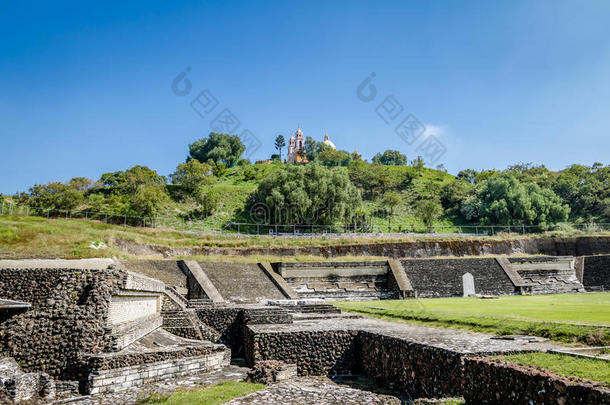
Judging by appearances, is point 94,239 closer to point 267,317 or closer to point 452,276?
point 267,317

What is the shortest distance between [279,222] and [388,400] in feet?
131

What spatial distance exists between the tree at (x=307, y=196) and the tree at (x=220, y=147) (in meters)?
41.0

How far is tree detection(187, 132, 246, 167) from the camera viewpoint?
296 feet

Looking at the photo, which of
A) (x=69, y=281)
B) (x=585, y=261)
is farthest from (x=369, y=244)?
(x=69, y=281)

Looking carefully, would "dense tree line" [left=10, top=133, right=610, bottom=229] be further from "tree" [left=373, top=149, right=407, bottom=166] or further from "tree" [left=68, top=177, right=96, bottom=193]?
"tree" [left=373, top=149, right=407, bottom=166]

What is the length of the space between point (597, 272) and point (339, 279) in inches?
786

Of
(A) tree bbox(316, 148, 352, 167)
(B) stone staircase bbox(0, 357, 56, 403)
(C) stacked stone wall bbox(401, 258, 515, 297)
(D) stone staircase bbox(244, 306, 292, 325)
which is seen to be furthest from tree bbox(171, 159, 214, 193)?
(B) stone staircase bbox(0, 357, 56, 403)

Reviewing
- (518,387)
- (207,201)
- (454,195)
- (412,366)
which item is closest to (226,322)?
(412,366)

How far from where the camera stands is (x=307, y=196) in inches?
1887

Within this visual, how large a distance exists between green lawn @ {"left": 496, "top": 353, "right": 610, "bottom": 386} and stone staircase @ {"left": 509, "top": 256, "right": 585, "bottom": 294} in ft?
85.6

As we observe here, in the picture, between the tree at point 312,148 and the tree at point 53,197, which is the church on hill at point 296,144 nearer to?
the tree at point 312,148

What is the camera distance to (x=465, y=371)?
740 cm

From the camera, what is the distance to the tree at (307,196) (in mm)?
47469

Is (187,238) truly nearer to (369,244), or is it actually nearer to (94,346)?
(369,244)
